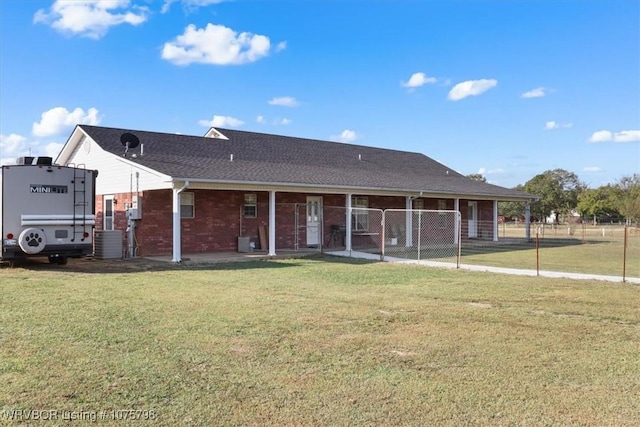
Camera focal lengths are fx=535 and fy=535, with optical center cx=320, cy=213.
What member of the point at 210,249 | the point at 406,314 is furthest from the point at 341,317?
the point at 210,249

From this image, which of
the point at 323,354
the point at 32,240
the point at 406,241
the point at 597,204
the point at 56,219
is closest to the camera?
the point at 323,354

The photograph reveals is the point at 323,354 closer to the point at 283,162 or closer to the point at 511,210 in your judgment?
the point at 283,162

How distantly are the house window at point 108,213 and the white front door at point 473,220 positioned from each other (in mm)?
17846

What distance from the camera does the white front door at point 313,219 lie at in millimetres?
21078

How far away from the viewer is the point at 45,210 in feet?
44.3

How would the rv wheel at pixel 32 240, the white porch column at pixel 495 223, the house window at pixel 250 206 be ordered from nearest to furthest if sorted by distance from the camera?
the rv wheel at pixel 32 240
the house window at pixel 250 206
the white porch column at pixel 495 223

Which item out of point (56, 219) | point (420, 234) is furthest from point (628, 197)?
point (56, 219)

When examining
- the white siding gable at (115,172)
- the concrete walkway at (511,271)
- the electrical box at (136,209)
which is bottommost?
the concrete walkway at (511,271)

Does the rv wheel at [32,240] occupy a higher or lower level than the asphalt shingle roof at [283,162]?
lower

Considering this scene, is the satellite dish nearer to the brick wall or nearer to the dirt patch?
the brick wall

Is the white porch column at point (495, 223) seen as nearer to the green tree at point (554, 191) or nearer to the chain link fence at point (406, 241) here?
the chain link fence at point (406, 241)

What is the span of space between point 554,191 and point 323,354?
76.1m

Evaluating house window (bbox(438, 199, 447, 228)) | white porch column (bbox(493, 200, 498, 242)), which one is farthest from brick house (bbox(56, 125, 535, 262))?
white porch column (bbox(493, 200, 498, 242))

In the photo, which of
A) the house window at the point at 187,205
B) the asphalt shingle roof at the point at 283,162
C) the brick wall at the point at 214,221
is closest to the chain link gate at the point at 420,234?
the asphalt shingle roof at the point at 283,162
